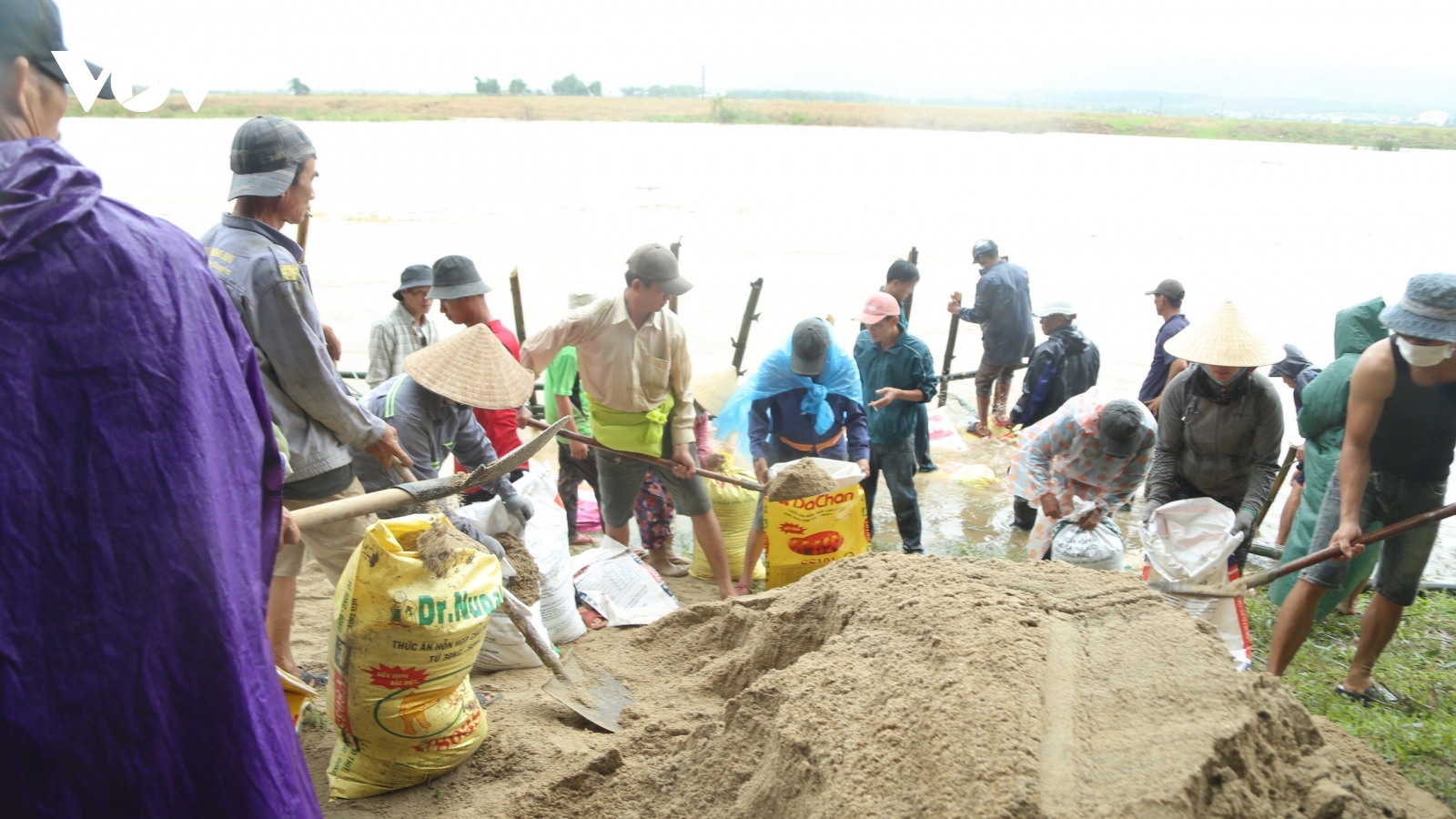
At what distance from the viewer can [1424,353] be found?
130 inches

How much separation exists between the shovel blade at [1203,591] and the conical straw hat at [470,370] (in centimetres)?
249

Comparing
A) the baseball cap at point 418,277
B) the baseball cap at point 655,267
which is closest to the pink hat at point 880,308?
the baseball cap at point 655,267

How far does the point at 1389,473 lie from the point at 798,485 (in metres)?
2.35

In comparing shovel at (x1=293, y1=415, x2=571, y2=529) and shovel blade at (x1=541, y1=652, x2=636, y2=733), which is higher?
shovel at (x1=293, y1=415, x2=571, y2=529)

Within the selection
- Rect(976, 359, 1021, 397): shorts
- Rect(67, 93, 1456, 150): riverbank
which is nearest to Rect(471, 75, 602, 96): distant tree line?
Rect(67, 93, 1456, 150): riverbank

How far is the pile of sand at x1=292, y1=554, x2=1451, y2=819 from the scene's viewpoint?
1925 mm

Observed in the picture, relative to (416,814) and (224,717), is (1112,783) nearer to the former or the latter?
(224,717)

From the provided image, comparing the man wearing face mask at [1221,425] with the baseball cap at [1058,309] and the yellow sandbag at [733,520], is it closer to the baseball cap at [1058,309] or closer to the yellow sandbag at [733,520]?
the baseball cap at [1058,309]

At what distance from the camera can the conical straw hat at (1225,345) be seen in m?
3.81

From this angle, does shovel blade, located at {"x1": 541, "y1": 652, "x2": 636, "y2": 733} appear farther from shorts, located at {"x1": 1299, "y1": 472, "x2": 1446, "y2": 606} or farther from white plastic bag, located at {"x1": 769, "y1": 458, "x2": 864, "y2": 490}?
shorts, located at {"x1": 1299, "y1": 472, "x2": 1446, "y2": 606}

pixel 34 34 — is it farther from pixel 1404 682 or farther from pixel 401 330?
pixel 1404 682

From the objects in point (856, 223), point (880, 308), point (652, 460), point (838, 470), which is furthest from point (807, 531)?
point (856, 223)

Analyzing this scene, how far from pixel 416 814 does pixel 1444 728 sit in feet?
11.6

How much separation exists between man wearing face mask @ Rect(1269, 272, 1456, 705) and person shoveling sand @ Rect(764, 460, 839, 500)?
194cm
